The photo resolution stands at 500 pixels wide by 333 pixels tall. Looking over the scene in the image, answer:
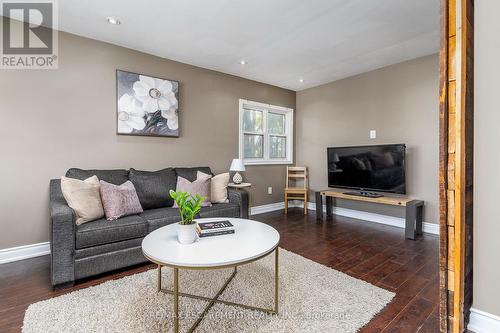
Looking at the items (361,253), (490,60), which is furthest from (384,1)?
(361,253)

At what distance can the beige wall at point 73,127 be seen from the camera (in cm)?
252

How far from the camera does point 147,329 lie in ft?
4.84

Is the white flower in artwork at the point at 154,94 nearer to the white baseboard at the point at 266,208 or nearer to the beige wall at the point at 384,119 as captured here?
the white baseboard at the point at 266,208

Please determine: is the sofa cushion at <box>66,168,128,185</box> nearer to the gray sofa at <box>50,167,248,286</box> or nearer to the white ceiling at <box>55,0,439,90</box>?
the gray sofa at <box>50,167,248,286</box>

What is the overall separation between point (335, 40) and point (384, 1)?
0.77 meters

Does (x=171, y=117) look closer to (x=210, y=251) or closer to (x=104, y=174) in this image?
(x=104, y=174)

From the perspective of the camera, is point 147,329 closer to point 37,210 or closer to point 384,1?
point 37,210

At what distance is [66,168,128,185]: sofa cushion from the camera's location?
2.64 meters

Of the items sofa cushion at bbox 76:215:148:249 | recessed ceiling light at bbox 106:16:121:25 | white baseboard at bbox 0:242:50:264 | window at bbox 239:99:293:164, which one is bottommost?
white baseboard at bbox 0:242:50:264

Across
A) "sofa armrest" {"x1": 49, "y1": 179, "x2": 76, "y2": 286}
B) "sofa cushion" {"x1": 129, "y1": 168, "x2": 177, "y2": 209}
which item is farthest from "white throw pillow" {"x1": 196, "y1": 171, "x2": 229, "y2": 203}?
"sofa armrest" {"x1": 49, "y1": 179, "x2": 76, "y2": 286}

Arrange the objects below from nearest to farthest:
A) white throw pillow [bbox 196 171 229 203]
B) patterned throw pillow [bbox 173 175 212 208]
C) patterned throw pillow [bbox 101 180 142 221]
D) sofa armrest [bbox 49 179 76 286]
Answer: sofa armrest [bbox 49 179 76 286], patterned throw pillow [bbox 101 180 142 221], patterned throw pillow [bbox 173 175 212 208], white throw pillow [bbox 196 171 229 203]

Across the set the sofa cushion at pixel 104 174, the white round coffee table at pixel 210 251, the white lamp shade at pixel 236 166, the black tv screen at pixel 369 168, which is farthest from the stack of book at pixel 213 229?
the black tv screen at pixel 369 168

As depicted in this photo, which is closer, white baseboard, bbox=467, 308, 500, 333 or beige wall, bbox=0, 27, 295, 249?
white baseboard, bbox=467, 308, 500, 333

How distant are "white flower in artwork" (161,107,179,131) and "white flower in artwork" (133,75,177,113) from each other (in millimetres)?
42
